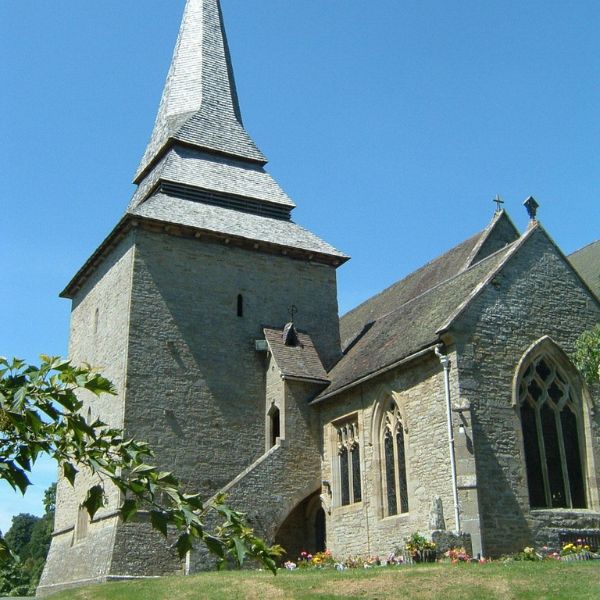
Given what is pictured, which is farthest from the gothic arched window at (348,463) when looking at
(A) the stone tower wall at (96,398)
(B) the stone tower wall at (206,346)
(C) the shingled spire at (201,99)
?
(C) the shingled spire at (201,99)

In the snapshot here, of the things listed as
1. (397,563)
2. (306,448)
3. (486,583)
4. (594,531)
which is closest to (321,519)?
(306,448)

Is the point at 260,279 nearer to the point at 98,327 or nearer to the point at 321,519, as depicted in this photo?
the point at 98,327

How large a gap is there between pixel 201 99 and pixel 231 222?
7.29 meters

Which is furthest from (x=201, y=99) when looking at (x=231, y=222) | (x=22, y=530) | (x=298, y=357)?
(x=22, y=530)

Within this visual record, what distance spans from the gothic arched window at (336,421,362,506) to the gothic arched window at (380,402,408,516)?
131 centimetres

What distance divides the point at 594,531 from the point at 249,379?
10.9m

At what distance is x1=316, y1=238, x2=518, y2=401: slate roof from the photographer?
1958 cm

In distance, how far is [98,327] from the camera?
84.3 feet

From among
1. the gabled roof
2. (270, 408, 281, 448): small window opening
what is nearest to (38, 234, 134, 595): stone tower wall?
(270, 408, 281, 448): small window opening

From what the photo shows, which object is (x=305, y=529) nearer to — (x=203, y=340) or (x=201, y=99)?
(x=203, y=340)

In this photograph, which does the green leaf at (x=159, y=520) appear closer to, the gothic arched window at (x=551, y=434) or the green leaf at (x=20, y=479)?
the green leaf at (x=20, y=479)

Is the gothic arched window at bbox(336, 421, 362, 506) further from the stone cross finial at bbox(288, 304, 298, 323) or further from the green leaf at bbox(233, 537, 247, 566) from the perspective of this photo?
the green leaf at bbox(233, 537, 247, 566)

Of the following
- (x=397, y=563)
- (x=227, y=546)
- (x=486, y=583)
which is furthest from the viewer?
(x=397, y=563)

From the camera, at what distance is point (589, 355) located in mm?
18234
